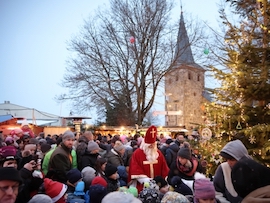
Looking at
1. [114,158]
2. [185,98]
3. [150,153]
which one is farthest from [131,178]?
[185,98]

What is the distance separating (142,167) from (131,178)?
312mm

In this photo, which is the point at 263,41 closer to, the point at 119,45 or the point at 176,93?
the point at 119,45

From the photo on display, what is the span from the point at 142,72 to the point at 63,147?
21.4 metres

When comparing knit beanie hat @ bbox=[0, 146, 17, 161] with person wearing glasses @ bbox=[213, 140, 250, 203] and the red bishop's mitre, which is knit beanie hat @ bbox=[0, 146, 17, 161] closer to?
the red bishop's mitre

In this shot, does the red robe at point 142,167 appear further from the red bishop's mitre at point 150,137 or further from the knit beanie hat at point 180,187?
the knit beanie hat at point 180,187

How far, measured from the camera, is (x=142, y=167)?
5949 mm

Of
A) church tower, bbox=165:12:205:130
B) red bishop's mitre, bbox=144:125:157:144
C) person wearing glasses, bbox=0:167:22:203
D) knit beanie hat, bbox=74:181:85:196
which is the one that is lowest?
knit beanie hat, bbox=74:181:85:196

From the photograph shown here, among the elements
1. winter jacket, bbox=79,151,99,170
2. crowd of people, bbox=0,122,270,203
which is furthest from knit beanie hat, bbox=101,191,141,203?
winter jacket, bbox=79,151,99,170

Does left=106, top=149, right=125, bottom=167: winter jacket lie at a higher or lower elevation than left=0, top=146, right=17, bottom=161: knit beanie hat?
lower

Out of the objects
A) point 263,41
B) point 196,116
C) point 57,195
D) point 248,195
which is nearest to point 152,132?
point 57,195

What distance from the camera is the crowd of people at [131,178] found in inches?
85.1

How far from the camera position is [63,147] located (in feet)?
20.2

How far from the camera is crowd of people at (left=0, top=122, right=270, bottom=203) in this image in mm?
2160

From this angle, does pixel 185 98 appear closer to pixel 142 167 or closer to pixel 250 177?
pixel 142 167
